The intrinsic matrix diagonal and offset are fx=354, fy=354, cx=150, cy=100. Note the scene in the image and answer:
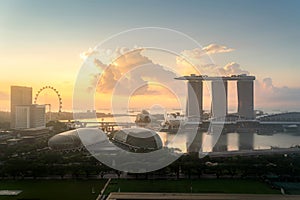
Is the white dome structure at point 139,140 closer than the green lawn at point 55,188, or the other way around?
the green lawn at point 55,188

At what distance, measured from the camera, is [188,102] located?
800 inches

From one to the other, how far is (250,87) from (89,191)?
18378mm

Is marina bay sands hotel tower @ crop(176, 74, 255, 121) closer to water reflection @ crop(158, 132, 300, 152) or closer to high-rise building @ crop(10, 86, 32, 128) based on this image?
water reflection @ crop(158, 132, 300, 152)

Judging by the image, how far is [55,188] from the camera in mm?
5176

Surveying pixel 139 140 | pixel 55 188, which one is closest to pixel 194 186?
pixel 55 188

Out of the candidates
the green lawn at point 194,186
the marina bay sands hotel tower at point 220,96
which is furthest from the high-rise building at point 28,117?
the green lawn at point 194,186

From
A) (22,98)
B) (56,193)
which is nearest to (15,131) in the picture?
(22,98)

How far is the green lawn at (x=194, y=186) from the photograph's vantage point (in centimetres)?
496

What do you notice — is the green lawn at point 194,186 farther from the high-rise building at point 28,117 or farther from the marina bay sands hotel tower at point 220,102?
the marina bay sands hotel tower at point 220,102

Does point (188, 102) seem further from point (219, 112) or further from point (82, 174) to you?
point (82, 174)

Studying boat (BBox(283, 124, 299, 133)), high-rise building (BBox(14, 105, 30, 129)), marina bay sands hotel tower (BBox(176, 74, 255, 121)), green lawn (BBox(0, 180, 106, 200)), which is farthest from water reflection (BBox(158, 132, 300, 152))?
marina bay sands hotel tower (BBox(176, 74, 255, 121))

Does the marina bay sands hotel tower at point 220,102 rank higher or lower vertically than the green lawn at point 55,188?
higher

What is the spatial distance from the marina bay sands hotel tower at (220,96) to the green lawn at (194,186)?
43.8 ft

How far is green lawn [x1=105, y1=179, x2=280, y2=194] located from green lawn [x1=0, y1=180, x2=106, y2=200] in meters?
0.30
